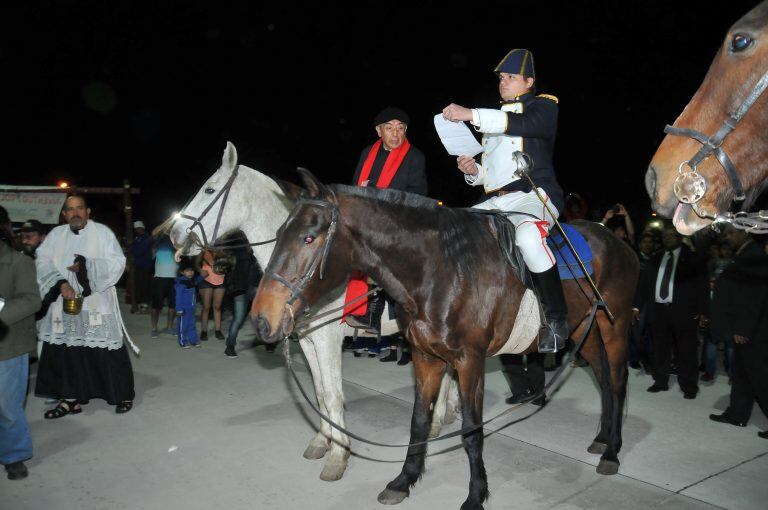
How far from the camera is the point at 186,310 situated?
936cm

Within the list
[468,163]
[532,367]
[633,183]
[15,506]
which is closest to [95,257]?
[15,506]

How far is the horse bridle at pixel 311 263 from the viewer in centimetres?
302

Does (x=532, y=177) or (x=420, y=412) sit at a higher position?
(x=532, y=177)

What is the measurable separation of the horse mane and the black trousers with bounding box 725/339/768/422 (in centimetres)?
338

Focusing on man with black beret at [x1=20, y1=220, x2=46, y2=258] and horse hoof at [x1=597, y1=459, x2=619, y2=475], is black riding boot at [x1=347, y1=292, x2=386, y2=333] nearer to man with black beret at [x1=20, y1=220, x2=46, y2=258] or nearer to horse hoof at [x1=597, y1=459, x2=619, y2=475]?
horse hoof at [x1=597, y1=459, x2=619, y2=475]

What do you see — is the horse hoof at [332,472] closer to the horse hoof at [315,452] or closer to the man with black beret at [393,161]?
the horse hoof at [315,452]

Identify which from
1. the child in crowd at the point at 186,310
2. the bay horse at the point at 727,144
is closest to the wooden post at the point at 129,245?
the child in crowd at the point at 186,310

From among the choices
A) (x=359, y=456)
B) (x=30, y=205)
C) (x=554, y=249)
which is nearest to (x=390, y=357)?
(x=359, y=456)

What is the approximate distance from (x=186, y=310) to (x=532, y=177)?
290 inches

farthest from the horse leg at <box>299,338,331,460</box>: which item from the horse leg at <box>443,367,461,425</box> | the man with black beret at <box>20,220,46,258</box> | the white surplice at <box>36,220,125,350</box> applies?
the man with black beret at <box>20,220,46,258</box>

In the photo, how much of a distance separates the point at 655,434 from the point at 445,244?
10.9ft

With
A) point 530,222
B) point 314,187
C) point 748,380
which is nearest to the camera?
point 314,187

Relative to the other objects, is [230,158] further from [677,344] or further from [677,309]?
[677,344]

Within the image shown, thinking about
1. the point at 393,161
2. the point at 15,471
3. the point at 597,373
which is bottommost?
the point at 15,471
